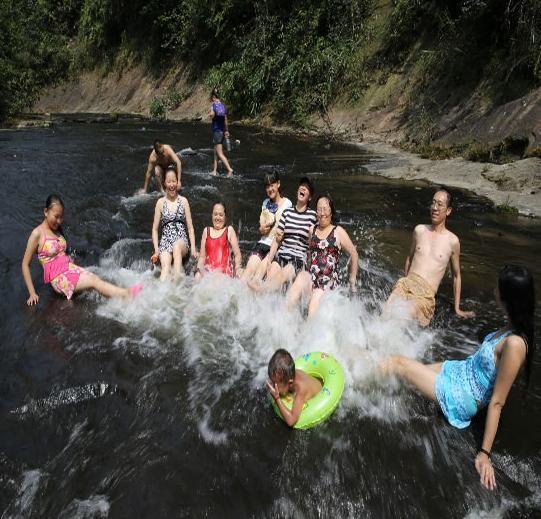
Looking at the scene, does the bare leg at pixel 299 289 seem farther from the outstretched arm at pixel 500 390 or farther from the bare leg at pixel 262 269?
the outstretched arm at pixel 500 390

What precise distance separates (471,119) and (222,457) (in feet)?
41.1

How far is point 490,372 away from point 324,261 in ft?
8.06

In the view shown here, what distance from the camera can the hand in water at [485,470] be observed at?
3.44 meters

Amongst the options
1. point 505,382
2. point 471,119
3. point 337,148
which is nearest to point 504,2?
point 471,119

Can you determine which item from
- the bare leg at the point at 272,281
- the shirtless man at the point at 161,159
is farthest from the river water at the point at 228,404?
the shirtless man at the point at 161,159

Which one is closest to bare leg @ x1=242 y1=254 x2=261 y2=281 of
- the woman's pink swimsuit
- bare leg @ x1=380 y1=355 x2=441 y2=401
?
the woman's pink swimsuit

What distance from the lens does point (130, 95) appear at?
3481cm

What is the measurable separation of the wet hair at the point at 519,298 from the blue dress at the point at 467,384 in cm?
18

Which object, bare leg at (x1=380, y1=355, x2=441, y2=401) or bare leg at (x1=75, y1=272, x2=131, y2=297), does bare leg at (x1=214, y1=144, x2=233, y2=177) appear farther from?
bare leg at (x1=380, y1=355, x2=441, y2=401)

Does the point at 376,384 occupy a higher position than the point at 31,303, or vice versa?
the point at 376,384

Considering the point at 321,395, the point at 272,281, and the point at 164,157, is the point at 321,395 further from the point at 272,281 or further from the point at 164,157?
the point at 164,157

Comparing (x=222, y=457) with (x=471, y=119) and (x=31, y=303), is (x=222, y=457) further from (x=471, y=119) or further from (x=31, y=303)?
(x=471, y=119)

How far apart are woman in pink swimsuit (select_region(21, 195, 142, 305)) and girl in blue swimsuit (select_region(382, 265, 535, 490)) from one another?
383cm

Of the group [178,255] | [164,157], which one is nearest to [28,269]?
[178,255]
